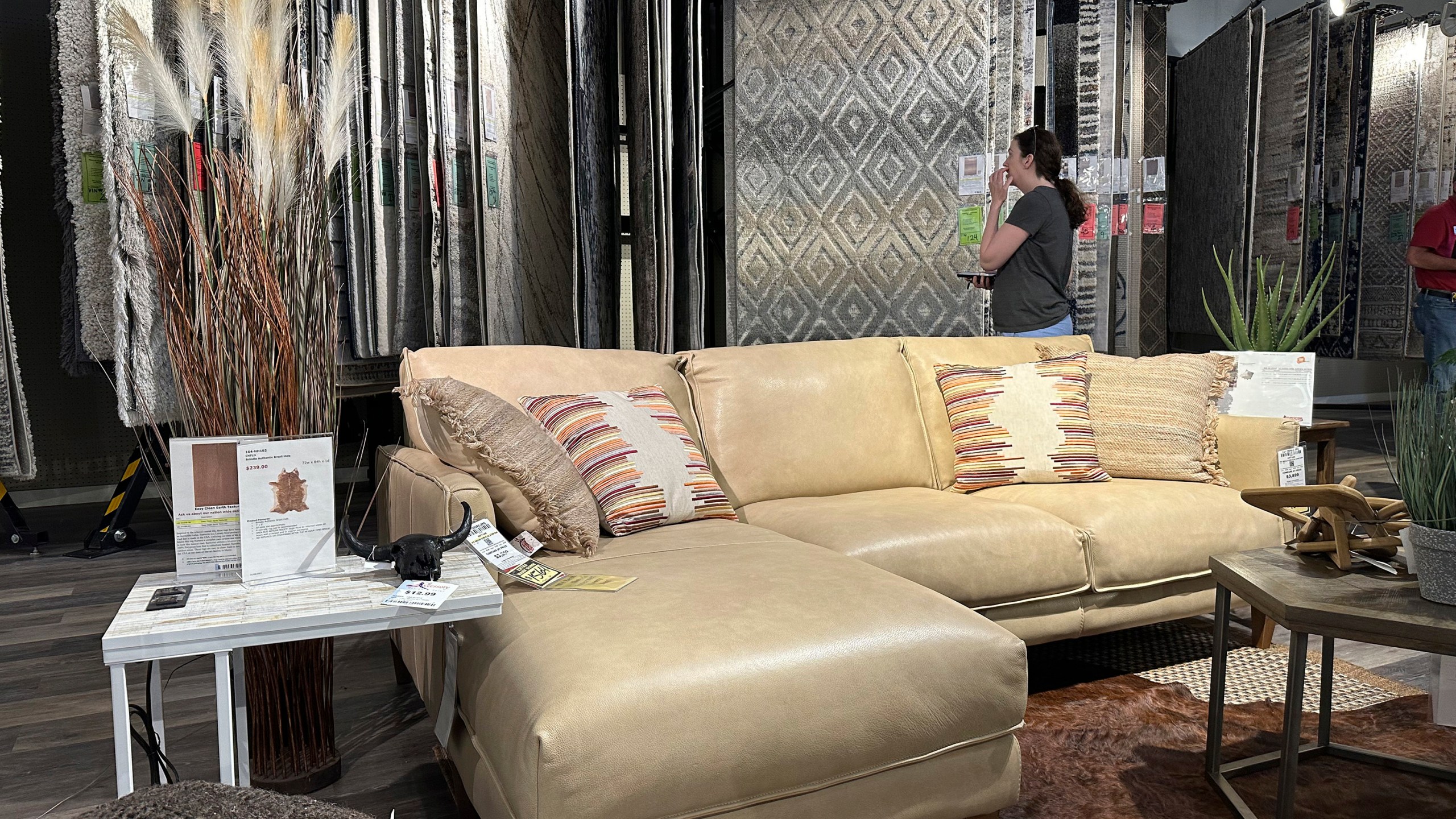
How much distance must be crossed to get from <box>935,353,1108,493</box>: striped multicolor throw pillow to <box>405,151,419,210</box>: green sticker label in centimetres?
186

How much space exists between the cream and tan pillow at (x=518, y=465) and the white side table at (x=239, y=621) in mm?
309

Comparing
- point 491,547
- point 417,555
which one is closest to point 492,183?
point 491,547

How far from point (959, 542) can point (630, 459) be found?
0.78 m

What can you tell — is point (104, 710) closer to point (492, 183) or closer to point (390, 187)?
point (390, 187)

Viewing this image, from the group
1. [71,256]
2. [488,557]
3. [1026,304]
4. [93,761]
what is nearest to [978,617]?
[488,557]

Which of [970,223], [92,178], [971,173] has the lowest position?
[970,223]

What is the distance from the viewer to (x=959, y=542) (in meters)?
2.16

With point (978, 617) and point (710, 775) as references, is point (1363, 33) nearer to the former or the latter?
point (978, 617)

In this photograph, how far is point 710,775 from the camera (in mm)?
1293

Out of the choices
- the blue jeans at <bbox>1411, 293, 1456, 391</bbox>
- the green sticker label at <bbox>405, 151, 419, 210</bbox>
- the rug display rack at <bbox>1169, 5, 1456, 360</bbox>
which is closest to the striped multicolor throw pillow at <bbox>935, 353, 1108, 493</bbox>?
the green sticker label at <bbox>405, 151, 419, 210</bbox>

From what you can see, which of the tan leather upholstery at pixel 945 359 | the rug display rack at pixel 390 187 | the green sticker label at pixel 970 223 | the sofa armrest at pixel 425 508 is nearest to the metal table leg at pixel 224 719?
the sofa armrest at pixel 425 508

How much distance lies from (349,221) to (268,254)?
1506 millimetres

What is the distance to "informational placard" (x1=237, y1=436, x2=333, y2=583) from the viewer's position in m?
1.42

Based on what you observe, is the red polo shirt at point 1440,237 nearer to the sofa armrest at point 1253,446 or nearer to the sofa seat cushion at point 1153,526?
the sofa armrest at point 1253,446
